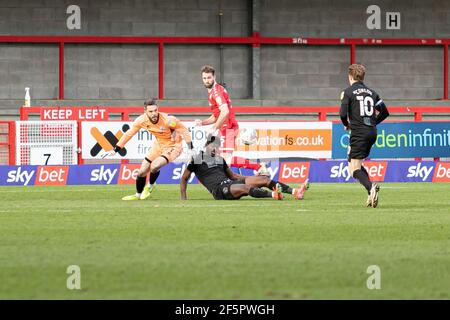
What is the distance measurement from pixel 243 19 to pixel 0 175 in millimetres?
16127

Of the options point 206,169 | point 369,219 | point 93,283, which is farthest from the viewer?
point 206,169

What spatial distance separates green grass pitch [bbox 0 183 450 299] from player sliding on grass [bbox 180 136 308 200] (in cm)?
23

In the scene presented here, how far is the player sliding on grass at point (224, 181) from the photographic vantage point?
17.2 meters

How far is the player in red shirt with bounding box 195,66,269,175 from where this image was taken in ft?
59.6

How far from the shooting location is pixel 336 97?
1588 inches

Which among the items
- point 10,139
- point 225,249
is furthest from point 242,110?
point 225,249

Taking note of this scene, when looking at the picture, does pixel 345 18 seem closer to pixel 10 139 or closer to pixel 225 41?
pixel 225 41

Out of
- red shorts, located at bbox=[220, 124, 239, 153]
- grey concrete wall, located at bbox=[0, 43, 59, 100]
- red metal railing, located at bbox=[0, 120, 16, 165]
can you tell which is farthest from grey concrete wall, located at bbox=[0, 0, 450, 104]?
red shorts, located at bbox=[220, 124, 239, 153]

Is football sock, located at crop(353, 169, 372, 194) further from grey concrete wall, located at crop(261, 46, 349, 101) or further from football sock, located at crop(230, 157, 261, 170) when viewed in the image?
grey concrete wall, located at crop(261, 46, 349, 101)

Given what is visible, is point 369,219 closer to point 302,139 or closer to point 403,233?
point 403,233

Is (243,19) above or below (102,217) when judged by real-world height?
above

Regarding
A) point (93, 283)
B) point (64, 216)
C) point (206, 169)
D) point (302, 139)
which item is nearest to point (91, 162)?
point (302, 139)

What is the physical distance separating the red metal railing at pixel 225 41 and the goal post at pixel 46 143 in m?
12.6

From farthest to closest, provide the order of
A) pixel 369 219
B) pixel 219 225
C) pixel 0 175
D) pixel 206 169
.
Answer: pixel 0 175 < pixel 206 169 < pixel 369 219 < pixel 219 225
